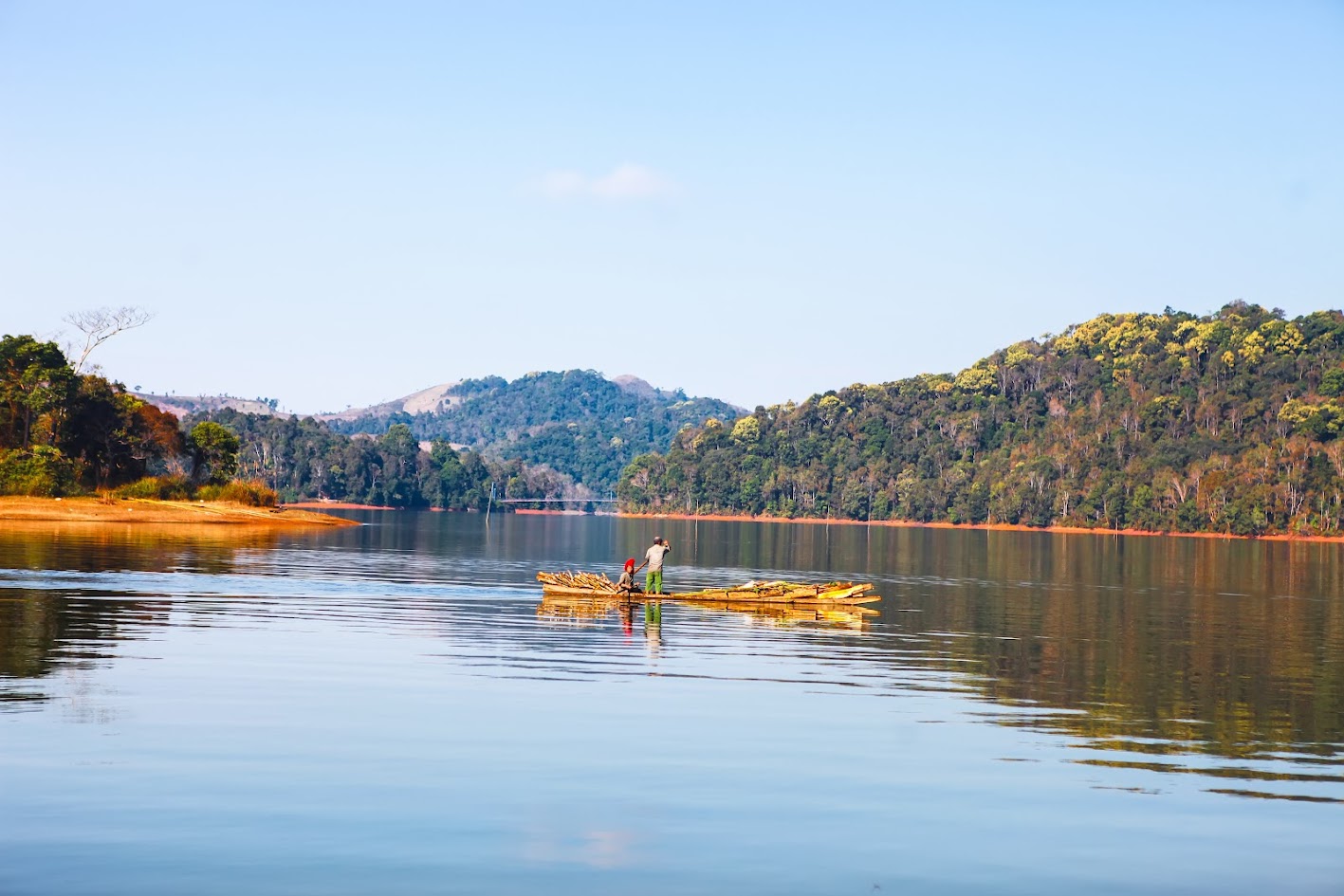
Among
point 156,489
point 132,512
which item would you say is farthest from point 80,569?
point 156,489

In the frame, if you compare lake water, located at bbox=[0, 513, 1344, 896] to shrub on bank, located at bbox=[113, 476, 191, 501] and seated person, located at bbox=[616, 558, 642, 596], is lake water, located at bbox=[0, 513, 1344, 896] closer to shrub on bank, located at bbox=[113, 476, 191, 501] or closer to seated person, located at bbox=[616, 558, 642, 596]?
seated person, located at bbox=[616, 558, 642, 596]

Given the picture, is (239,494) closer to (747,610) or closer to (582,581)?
(582,581)

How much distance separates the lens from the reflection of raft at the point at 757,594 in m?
55.3

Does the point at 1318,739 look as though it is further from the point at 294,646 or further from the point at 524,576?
the point at 524,576

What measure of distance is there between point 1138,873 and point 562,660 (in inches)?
822

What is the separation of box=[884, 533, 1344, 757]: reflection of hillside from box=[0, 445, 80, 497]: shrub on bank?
252ft

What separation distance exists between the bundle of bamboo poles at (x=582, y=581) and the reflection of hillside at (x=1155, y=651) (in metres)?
11.8

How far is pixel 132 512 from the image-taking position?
125m

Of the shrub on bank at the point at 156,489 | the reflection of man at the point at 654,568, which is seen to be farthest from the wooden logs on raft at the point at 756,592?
the shrub on bank at the point at 156,489

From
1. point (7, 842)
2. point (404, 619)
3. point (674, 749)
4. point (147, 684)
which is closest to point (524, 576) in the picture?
point (404, 619)

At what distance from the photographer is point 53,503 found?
119875 mm

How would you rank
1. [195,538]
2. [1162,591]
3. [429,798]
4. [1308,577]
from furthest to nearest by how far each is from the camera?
[195,538], [1308,577], [1162,591], [429,798]

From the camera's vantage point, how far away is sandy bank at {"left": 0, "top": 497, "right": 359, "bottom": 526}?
117 metres

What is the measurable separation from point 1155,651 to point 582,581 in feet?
75.9
